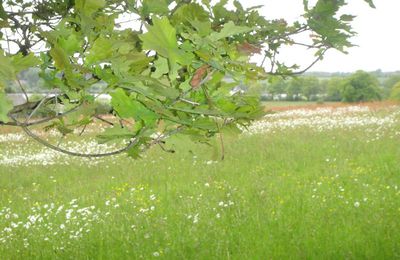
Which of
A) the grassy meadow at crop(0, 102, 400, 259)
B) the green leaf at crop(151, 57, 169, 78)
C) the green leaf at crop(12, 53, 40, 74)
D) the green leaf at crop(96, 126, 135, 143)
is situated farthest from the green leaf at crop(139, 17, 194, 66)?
the grassy meadow at crop(0, 102, 400, 259)

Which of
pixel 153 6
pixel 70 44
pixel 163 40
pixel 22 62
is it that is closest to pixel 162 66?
pixel 163 40

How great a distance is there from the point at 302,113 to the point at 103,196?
20609 millimetres

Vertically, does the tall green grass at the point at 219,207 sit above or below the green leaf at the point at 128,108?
below

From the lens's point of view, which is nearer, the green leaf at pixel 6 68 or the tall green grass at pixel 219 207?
the green leaf at pixel 6 68

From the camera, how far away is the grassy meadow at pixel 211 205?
5.68 m

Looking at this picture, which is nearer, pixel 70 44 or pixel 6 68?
pixel 6 68

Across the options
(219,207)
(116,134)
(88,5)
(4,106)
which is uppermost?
(88,5)

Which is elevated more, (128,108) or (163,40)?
(163,40)

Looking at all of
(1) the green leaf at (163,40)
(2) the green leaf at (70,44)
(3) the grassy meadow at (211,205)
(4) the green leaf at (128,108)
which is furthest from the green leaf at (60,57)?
(3) the grassy meadow at (211,205)

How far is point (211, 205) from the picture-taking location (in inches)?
296

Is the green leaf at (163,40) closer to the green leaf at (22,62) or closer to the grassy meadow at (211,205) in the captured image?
the green leaf at (22,62)

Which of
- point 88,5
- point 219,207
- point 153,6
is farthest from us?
point 219,207

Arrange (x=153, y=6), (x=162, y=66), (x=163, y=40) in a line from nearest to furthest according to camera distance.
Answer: (x=163, y=40)
(x=162, y=66)
(x=153, y=6)

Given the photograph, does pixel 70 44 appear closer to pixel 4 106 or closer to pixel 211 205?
pixel 4 106
